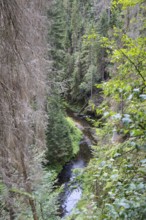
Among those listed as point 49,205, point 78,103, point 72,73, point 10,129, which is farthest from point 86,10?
point 10,129

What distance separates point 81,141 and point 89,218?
504 inches

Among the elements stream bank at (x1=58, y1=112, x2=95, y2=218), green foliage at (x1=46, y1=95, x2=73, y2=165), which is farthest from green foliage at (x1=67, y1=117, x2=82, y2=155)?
green foliage at (x1=46, y1=95, x2=73, y2=165)

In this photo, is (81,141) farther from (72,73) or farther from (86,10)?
(86,10)

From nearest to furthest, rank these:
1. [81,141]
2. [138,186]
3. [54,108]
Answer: [138,186] < [54,108] < [81,141]

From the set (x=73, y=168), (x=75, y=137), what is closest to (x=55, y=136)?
(x=73, y=168)

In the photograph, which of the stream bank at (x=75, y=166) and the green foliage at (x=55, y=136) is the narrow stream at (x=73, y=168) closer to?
the stream bank at (x=75, y=166)

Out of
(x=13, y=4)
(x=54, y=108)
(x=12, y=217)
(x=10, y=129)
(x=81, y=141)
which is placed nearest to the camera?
(x=13, y=4)

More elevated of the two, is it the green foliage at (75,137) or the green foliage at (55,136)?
the green foliage at (55,136)

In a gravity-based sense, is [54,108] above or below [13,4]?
below

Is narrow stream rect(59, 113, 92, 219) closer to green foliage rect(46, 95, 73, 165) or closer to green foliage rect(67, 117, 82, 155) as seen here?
green foliage rect(67, 117, 82, 155)

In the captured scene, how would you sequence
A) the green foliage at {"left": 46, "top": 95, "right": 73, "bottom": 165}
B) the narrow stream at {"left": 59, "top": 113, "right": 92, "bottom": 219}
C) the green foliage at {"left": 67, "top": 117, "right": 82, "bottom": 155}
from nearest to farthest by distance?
1. the narrow stream at {"left": 59, "top": 113, "right": 92, "bottom": 219}
2. the green foliage at {"left": 46, "top": 95, "right": 73, "bottom": 165}
3. the green foliage at {"left": 67, "top": 117, "right": 82, "bottom": 155}

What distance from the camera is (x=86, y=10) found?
92.6 ft

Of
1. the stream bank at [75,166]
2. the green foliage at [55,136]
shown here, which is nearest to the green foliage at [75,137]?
the stream bank at [75,166]

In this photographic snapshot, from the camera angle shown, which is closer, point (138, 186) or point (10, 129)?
point (138, 186)
